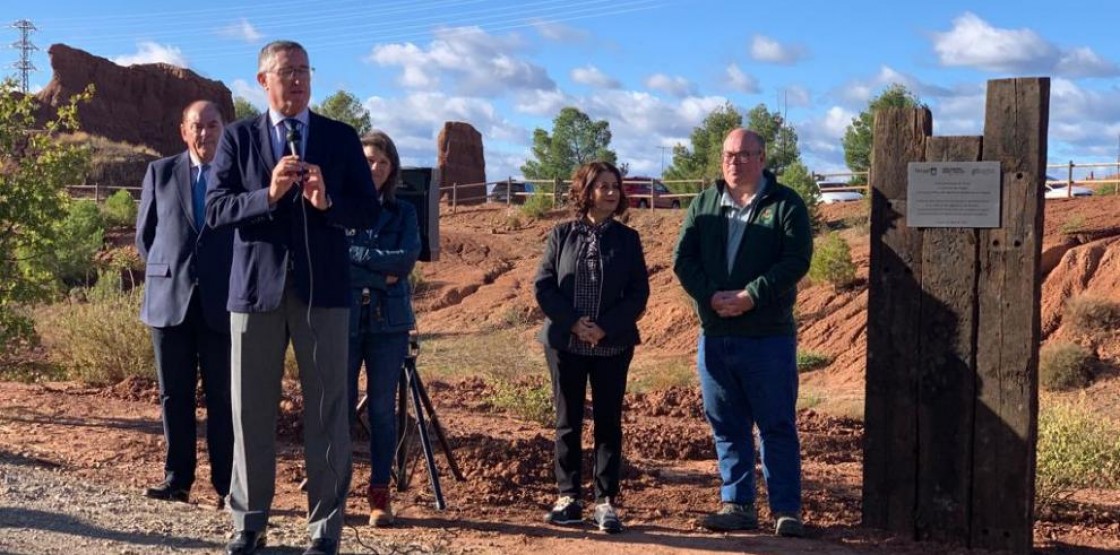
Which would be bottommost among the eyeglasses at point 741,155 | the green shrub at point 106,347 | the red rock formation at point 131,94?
the green shrub at point 106,347

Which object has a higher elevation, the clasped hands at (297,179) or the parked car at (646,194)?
the parked car at (646,194)

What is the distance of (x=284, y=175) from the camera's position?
15.3ft

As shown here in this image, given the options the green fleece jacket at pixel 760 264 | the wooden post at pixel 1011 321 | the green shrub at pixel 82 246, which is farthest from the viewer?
the green shrub at pixel 82 246

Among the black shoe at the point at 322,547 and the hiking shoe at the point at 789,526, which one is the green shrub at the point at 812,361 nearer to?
the hiking shoe at the point at 789,526

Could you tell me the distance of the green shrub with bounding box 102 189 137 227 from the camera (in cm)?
3341

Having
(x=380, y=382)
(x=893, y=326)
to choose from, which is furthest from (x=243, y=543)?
(x=893, y=326)

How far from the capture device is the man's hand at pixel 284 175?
15.3 feet

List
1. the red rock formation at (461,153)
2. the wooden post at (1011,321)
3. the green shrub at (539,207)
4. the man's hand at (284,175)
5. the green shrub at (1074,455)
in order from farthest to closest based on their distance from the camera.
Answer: the red rock formation at (461,153)
the green shrub at (539,207)
the green shrub at (1074,455)
the wooden post at (1011,321)
the man's hand at (284,175)

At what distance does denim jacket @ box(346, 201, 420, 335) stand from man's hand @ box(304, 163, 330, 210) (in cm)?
124

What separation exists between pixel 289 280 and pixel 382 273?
1.22m

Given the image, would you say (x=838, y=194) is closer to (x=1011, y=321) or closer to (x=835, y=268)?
(x=835, y=268)

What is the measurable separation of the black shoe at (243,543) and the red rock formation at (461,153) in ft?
161

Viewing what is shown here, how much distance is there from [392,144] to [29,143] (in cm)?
354

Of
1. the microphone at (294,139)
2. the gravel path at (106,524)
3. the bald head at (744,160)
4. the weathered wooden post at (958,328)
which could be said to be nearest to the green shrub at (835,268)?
the weathered wooden post at (958,328)
